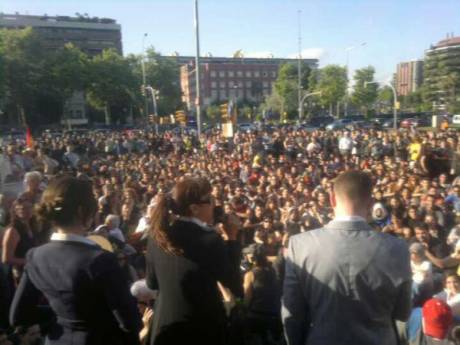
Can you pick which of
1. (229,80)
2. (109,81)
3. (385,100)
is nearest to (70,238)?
(109,81)

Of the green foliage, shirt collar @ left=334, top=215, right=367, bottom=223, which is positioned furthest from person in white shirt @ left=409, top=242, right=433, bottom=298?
the green foliage

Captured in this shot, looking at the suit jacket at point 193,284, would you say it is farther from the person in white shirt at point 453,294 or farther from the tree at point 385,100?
the tree at point 385,100

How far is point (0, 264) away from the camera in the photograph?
430 centimetres

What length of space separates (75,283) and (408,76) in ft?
540

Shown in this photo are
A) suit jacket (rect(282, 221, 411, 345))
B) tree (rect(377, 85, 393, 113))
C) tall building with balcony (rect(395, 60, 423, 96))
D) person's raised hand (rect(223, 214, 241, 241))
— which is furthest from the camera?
tall building with balcony (rect(395, 60, 423, 96))

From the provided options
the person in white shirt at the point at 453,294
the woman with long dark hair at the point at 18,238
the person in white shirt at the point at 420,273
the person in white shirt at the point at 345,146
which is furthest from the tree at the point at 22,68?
the person in white shirt at the point at 453,294

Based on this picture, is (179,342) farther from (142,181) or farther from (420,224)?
(142,181)

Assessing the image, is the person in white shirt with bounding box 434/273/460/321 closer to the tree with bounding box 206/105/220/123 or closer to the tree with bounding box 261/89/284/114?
the tree with bounding box 261/89/284/114

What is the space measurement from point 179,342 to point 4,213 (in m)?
3.65

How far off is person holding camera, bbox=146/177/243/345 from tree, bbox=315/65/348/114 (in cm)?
5758

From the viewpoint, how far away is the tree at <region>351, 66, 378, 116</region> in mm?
57844

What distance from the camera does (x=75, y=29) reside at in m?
86.8

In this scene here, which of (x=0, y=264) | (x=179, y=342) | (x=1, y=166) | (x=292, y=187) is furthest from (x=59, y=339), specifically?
(x=1, y=166)

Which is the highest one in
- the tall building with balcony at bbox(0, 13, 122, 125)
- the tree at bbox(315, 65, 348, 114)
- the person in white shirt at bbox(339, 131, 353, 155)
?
the tall building with balcony at bbox(0, 13, 122, 125)
